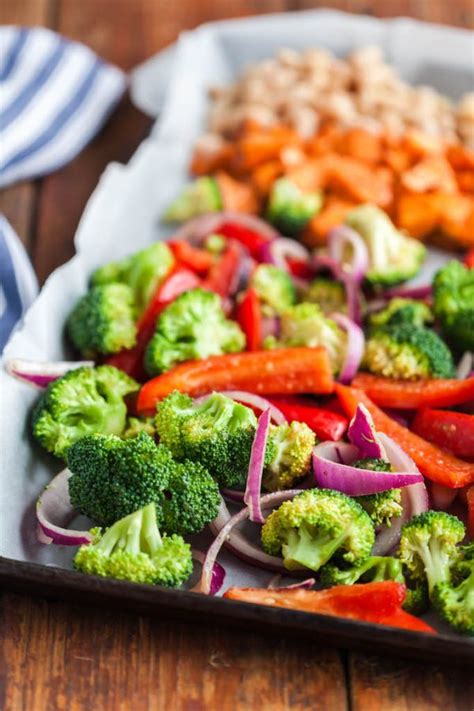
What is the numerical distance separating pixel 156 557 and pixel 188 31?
273 cm

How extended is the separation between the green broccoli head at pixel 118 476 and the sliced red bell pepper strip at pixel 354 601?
0.29 meters

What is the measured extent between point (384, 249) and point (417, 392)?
2.25 ft

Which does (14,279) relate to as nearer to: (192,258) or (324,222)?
(192,258)

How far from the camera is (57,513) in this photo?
2252mm

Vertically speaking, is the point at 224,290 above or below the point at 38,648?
above

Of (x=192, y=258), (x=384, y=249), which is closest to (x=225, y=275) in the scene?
(x=192, y=258)

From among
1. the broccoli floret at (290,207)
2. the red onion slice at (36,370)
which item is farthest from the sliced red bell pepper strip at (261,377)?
the broccoli floret at (290,207)

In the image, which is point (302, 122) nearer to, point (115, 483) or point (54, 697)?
point (115, 483)

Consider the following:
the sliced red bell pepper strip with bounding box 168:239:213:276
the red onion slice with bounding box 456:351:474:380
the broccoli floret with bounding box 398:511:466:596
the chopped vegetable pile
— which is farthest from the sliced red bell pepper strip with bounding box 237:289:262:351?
the broccoli floret with bounding box 398:511:466:596

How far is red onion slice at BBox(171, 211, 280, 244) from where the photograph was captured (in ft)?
10.3

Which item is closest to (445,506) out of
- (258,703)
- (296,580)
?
(296,580)

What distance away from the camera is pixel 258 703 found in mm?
1986

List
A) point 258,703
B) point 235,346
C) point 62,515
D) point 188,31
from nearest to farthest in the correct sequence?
1. point 258,703
2. point 62,515
3. point 235,346
4. point 188,31

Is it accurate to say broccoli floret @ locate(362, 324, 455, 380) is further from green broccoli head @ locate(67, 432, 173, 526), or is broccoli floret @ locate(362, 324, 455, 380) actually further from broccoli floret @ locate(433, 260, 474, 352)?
green broccoli head @ locate(67, 432, 173, 526)
